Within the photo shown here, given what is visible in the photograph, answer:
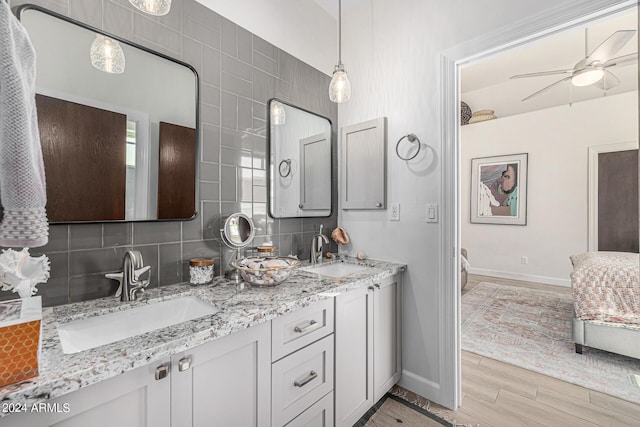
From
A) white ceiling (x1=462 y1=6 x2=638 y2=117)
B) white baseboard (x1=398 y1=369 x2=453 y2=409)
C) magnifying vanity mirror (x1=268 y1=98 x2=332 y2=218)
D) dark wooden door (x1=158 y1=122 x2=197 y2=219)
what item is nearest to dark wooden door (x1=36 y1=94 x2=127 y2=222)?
dark wooden door (x1=158 y1=122 x2=197 y2=219)

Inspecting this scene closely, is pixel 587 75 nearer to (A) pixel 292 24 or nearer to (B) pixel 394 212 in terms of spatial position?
(B) pixel 394 212

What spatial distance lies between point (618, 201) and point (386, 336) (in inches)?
166

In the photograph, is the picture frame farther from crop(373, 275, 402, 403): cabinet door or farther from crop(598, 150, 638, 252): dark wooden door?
crop(373, 275, 402, 403): cabinet door

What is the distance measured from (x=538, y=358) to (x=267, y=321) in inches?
93.6

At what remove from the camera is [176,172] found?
1414mm

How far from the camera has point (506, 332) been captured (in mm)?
2730

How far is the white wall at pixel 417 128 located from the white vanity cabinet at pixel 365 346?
136 mm

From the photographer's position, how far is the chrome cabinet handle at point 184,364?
2.75ft

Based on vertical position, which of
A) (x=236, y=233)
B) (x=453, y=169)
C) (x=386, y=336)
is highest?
(x=453, y=169)

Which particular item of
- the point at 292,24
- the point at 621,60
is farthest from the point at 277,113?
the point at 621,60

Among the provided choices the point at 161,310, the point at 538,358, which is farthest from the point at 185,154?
the point at 538,358

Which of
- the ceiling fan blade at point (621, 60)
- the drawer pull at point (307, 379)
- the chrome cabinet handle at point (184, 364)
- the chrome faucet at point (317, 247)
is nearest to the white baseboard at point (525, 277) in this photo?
the ceiling fan blade at point (621, 60)

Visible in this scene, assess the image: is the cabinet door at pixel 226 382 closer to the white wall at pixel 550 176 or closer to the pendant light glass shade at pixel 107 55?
the pendant light glass shade at pixel 107 55

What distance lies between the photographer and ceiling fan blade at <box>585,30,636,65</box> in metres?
2.27
